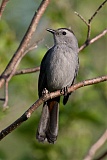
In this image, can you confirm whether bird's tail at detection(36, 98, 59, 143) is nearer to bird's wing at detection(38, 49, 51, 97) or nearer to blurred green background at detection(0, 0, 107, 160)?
bird's wing at detection(38, 49, 51, 97)

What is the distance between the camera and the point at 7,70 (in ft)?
16.6

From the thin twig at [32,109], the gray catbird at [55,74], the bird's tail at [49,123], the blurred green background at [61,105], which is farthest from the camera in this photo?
the blurred green background at [61,105]

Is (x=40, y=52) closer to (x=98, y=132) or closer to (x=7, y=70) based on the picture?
(x=7, y=70)

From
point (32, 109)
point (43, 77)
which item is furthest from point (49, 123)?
point (32, 109)

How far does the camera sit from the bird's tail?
214 inches

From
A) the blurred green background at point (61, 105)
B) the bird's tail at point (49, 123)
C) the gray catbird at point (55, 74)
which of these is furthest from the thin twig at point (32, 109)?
the blurred green background at point (61, 105)

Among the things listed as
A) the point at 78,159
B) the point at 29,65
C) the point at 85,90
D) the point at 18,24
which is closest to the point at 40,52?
the point at 29,65

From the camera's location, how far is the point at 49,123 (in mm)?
5809

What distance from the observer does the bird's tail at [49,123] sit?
17.8 ft

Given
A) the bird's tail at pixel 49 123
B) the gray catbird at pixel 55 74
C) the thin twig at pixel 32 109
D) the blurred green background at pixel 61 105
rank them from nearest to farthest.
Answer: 1. the thin twig at pixel 32 109
2. the bird's tail at pixel 49 123
3. the gray catbird at pixel 55 74
4. the blurred green background at pixel 61 105

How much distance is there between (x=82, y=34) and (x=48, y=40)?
32.4 inches

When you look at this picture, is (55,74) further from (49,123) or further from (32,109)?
(32,109)

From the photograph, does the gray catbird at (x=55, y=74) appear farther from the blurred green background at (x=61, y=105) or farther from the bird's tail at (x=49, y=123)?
the blurred green background at (x=61, y=105)

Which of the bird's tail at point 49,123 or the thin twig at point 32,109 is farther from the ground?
the bird's tail at point 49,123
